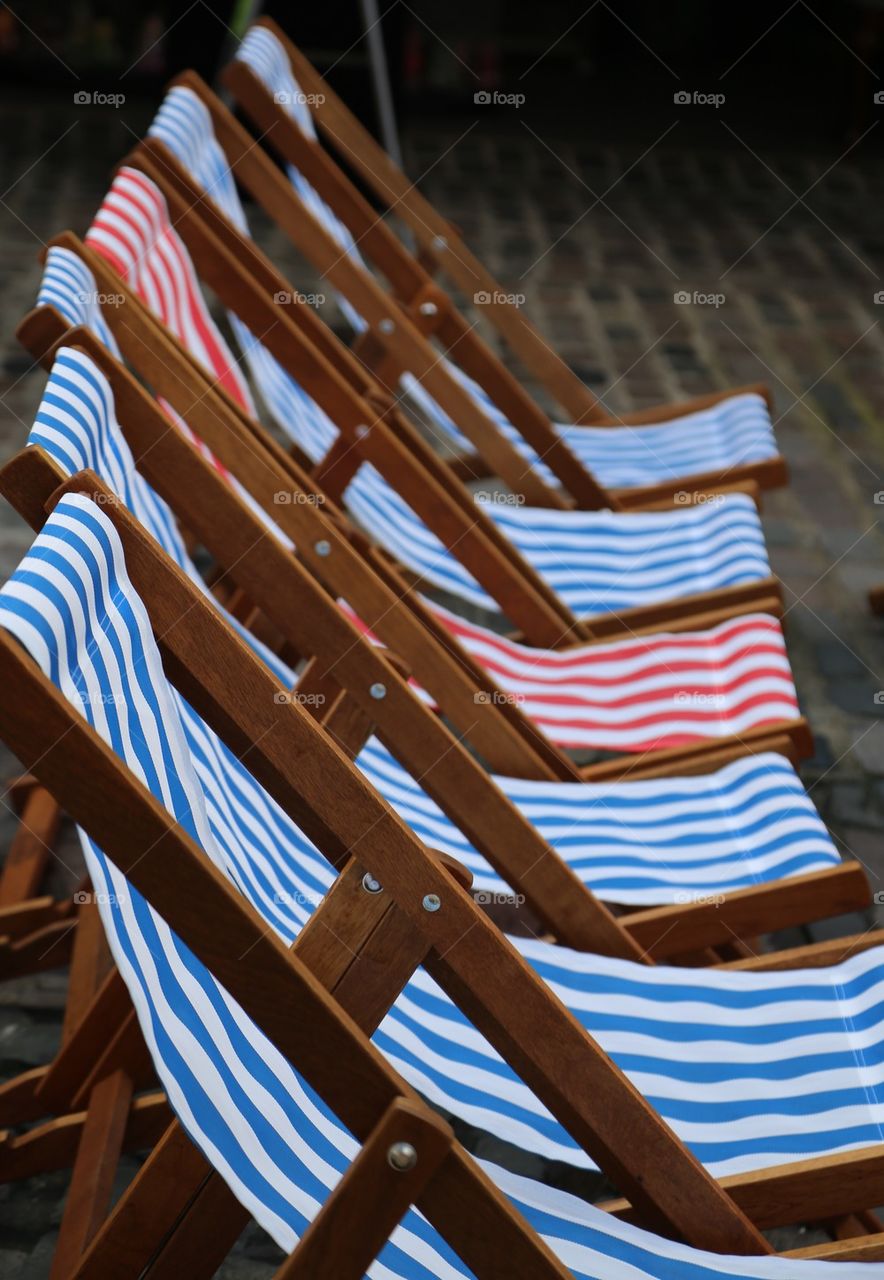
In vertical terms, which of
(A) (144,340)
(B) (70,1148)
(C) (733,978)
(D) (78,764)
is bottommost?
(C) (733,978)

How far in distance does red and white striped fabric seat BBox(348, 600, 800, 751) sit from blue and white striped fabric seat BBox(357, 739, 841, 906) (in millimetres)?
128

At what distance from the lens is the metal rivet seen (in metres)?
1.23

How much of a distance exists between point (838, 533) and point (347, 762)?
107 inches

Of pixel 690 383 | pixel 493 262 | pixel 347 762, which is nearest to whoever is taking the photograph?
pixel 347 762

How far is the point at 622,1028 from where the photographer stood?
1.86 m

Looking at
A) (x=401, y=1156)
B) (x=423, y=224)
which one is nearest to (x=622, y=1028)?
(x=401, y=1156)

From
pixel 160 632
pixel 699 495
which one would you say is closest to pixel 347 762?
pixel 160 632

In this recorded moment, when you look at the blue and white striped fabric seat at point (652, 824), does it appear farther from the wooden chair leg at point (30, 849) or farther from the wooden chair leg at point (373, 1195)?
the wooden chair leg at point (373, 1195)

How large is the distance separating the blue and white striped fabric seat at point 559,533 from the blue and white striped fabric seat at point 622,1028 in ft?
3.33

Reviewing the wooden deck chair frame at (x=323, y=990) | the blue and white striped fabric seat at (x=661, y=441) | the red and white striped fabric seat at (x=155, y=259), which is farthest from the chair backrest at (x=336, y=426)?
the wooden deck chair frame at (x=323, y=990)

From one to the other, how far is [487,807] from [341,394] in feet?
3.06

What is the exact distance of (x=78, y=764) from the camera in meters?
1.18

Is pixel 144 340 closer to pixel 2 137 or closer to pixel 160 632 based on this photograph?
pixel 160 632

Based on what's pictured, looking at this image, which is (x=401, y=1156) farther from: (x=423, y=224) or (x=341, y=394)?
(x=423, y=224)
